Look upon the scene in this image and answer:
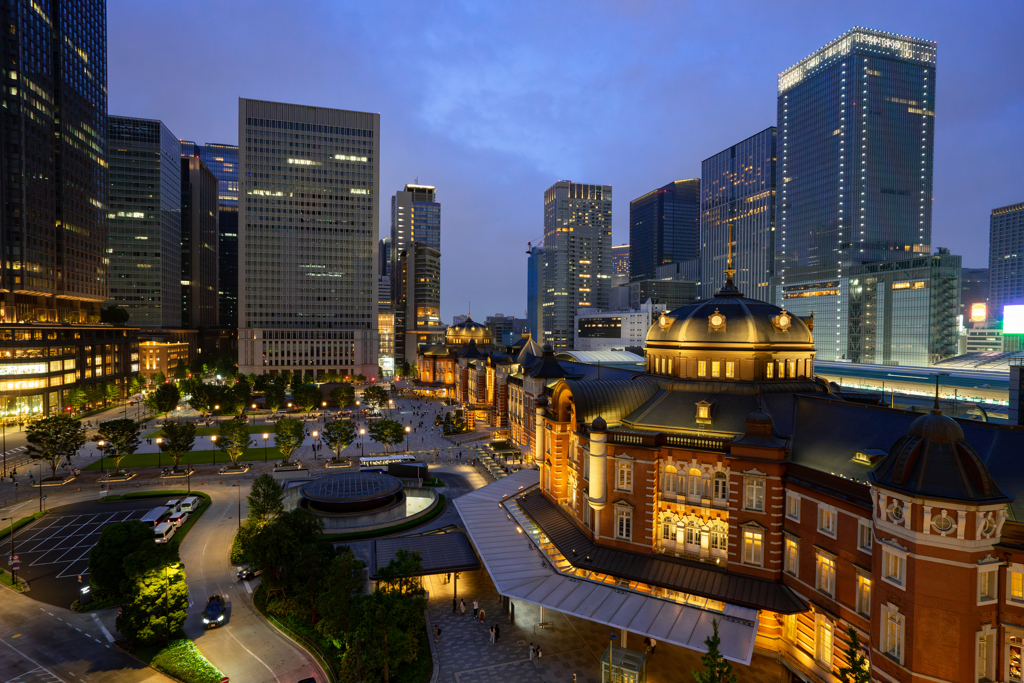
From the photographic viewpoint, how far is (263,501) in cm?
5091

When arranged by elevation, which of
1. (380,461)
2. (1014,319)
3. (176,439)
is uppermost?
(1014,319)

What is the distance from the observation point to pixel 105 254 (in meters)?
150

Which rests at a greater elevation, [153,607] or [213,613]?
[153,607]

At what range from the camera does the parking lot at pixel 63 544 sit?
45094mm

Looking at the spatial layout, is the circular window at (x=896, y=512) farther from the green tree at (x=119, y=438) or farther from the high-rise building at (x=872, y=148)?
the high-rise building at (x=872, y=148)

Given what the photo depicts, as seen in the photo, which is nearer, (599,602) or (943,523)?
(943,523)

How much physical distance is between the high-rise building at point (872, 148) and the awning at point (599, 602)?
16930 cm

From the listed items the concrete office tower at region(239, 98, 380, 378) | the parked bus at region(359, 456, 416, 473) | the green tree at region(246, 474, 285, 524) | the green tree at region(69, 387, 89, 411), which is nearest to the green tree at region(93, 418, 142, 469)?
the parked bus at region(359, 456, 416, 473)

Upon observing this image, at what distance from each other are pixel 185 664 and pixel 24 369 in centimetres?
11199

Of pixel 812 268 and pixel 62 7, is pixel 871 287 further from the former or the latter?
pixel 62 7

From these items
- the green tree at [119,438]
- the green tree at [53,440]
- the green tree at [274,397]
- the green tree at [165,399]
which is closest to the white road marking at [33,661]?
the green tree at [119,438]

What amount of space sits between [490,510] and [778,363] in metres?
31.4

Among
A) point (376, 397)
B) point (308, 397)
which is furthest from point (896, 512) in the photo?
point (308, 397)

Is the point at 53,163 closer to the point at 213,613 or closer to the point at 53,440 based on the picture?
the point at 53,440
